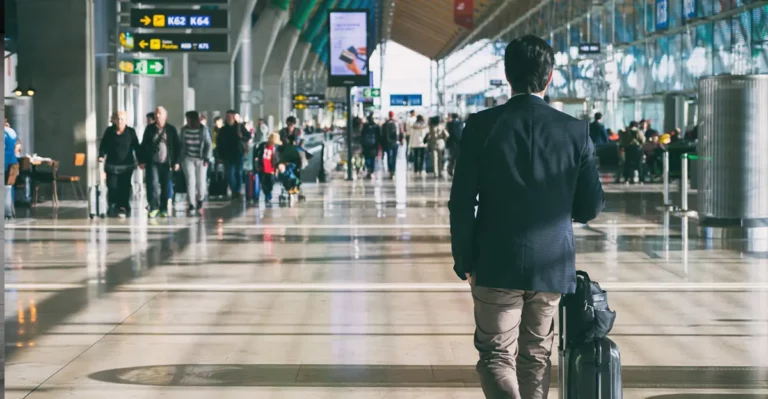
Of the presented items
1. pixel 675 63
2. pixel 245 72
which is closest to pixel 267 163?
pixel 675 63

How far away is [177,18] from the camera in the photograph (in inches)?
906

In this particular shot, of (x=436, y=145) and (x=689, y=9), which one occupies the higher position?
(x=689, y=9)

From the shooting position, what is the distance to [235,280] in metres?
10.8

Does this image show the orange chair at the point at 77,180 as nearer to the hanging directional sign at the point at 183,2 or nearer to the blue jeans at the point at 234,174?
the blue jeans at the point at 234,174

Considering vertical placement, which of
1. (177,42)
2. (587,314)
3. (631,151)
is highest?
(177,42)

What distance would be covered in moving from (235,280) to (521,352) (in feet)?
20.9

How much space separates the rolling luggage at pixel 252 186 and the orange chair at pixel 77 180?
2.85m

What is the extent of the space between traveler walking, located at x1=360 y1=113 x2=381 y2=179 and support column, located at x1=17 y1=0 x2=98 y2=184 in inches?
451

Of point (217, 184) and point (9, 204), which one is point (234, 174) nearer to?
point (217, 184)

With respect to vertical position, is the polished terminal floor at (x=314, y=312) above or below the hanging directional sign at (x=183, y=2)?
below

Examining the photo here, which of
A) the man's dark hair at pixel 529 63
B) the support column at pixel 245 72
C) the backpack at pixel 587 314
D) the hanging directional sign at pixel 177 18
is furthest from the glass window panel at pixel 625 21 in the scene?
the backpack at pixel 587 314

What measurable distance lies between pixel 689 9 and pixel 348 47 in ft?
29.1

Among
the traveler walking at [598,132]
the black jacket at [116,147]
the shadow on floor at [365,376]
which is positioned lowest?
the shadow on floor at [365,376]

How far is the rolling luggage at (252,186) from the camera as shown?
22.2 m
